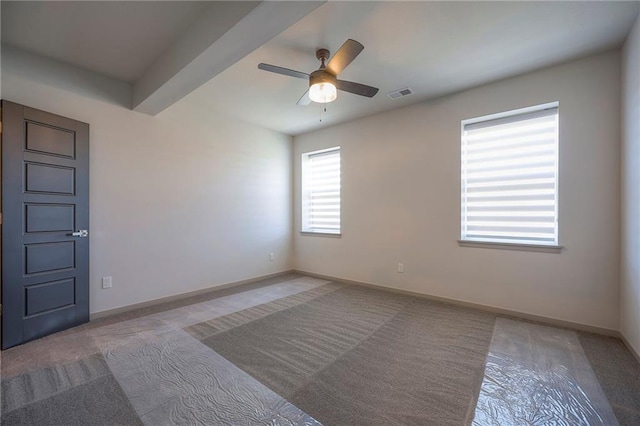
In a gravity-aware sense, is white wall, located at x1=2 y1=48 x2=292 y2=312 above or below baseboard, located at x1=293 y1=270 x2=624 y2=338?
above

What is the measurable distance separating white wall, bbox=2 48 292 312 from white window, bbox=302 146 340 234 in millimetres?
551

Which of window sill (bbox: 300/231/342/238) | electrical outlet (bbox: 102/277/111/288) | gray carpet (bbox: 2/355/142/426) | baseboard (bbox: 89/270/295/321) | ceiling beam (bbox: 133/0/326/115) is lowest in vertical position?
gray carpet (bbox: 2/355/142/426)

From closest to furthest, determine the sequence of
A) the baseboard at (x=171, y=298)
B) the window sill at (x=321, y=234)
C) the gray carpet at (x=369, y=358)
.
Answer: the gray carpet at (x=369, y=358) < the baseboard at (x=171, y=298) < the window sill at (x=321, y=234)

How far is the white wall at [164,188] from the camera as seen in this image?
2924 mm

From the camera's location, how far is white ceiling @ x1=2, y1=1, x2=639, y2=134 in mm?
2047

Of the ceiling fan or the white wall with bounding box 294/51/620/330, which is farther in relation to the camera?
the white wall with bounding box 294/51/620/330

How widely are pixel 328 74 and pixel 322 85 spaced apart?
0.33 ft

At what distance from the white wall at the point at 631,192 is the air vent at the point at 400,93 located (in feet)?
6.10

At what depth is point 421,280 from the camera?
3.75m

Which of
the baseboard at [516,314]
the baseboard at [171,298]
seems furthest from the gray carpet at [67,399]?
the baseboard at [516,314]

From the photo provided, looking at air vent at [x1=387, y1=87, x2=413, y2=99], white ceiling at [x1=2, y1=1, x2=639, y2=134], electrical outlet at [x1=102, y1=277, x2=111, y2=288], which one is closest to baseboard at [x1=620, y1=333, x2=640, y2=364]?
white ceiling at [x1=2, y1=1, x2=639, y2=134]

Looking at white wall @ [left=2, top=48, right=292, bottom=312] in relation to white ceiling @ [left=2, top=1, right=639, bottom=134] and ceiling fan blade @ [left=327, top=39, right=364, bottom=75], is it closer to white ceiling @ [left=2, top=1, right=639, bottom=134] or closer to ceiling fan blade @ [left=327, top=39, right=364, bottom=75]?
white ceiling @ [left=2, top=1, right=639, bottom=134]

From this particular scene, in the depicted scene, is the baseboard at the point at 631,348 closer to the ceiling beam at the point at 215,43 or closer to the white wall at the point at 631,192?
the white wall at the point at 631,192

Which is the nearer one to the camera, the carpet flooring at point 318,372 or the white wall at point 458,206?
the carpet flooring at point 318,372
